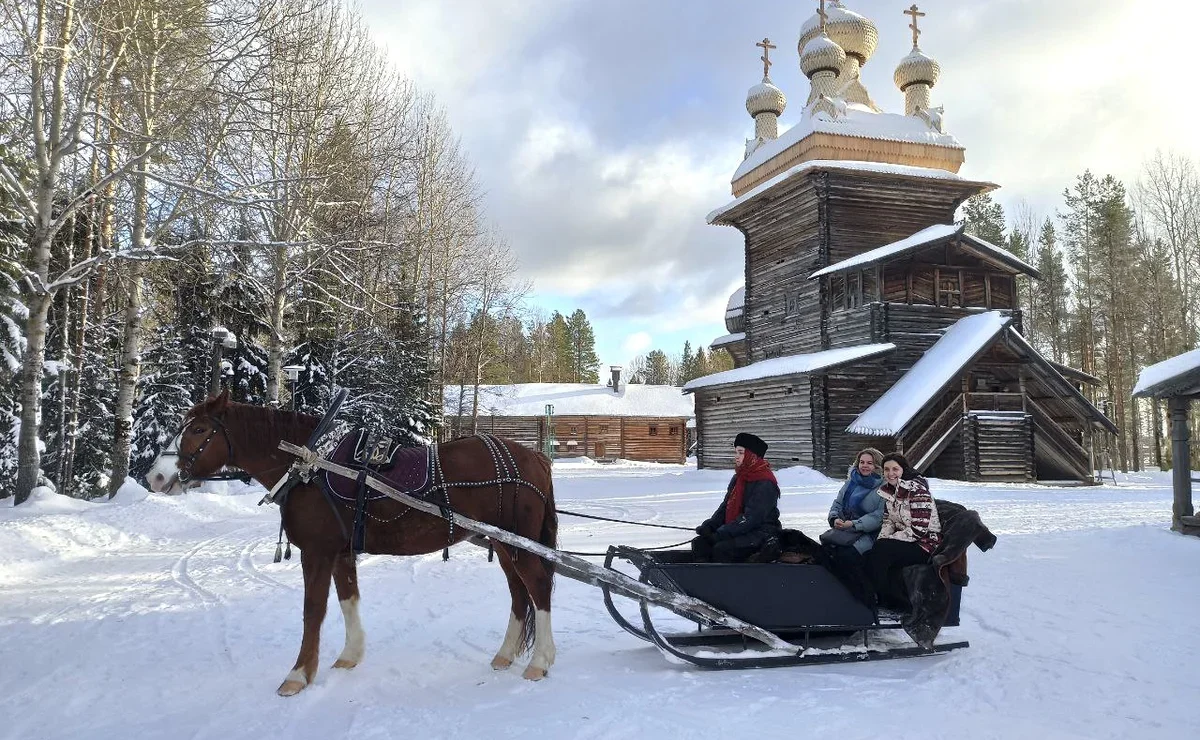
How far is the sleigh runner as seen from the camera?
504cm

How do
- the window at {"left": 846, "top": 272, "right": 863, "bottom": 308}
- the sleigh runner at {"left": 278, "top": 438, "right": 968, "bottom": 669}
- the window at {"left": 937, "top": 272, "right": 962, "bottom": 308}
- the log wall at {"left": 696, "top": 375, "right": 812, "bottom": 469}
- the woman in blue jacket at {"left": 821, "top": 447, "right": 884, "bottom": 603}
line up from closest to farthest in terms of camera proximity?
the sleigh runner at {"left": 278, "top": 438, "right": 968, "bottom": 669} → the woman in blue jacket at {"left": 821, "top": 447, "right": 884, "bottom": 603} → the log wall at {"left": 696, "top": 375, "right": 812, "bottom": 469} → the window at {"left": 846, "top": 272, "right": 863, "bottom": 308} → the window at {"left": 937, "top": 272, "right": 962, "bottom": 308}

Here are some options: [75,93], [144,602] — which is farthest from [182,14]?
[144,602]

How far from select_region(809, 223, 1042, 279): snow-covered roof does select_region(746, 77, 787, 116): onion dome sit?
10.1 meters

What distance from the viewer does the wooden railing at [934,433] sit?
19.8m

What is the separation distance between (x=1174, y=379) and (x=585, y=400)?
35419mm

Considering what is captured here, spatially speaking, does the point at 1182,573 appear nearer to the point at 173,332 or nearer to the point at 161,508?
the point at 161,508

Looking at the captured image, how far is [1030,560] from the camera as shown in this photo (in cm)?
939

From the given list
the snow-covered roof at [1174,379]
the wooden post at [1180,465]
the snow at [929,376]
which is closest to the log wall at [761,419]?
the snow at [929,376]

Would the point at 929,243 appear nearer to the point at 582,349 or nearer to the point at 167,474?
the point at 167,474

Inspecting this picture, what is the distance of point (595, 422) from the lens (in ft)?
147

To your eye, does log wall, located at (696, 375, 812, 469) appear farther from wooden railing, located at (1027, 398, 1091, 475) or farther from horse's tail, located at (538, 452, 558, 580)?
horse's tail, located at (538, 452, 558, 580)

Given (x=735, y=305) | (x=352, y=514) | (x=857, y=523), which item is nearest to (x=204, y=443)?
(x=352, y=514)

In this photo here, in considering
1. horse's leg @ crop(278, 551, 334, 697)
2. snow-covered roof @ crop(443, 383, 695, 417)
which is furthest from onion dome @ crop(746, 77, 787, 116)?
horse's leg @ crop(278, 551, 334, 697)

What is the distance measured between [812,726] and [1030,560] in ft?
22.1
